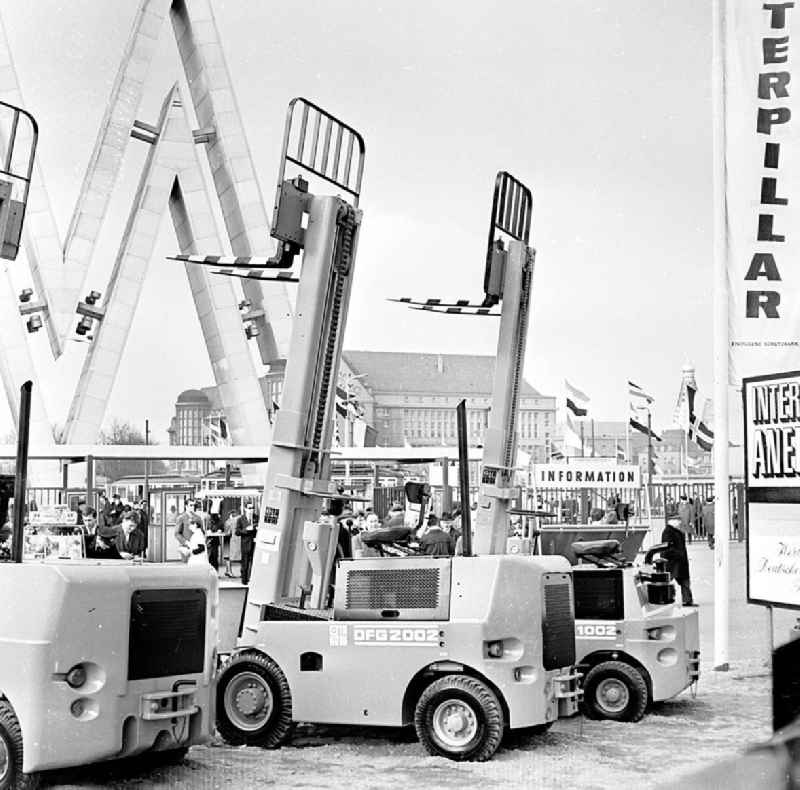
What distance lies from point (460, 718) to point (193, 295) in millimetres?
32873

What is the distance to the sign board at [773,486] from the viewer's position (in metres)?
10.3

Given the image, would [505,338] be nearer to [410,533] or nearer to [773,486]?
[773,486]

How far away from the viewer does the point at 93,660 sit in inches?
281

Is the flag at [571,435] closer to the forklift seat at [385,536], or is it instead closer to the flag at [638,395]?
the flag at [638,395]

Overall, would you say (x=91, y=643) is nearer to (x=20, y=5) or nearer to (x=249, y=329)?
(x=249, y=329)

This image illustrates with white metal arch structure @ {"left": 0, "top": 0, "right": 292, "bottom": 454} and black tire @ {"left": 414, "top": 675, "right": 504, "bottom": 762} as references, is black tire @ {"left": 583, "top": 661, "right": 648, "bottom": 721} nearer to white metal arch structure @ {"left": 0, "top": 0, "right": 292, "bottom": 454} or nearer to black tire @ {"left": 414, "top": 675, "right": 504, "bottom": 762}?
black tire @ {"left": 414, "top": 675, "right": 504, "bottom": 762}

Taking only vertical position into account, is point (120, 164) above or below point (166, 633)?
above

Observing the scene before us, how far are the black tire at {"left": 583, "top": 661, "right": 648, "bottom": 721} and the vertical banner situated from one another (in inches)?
133

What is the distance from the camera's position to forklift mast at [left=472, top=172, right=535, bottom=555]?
507 inches

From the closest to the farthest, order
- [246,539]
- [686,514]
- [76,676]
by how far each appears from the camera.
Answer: [76,676] → [246,539] → [686,514]

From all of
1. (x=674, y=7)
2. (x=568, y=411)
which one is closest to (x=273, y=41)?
(x=568, y=411)

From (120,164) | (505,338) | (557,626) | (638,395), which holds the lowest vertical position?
(557,626)

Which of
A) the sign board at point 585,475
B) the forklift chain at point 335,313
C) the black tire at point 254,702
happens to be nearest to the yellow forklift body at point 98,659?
the black tire at point 254,702

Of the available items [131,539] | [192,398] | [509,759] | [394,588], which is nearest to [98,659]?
[394,588]
